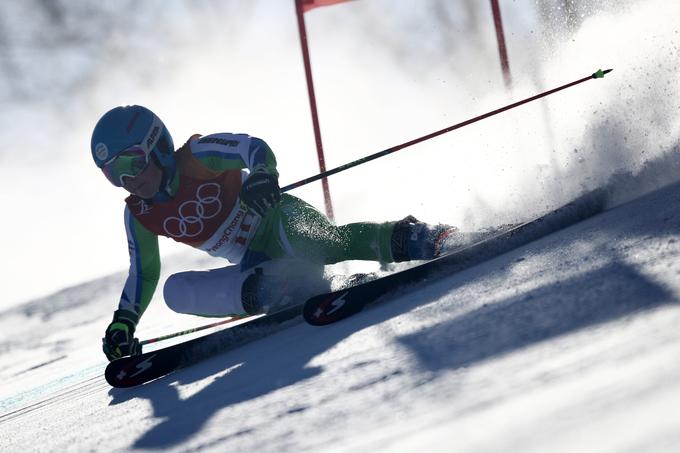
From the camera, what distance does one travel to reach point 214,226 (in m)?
3.78

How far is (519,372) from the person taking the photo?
146 cm

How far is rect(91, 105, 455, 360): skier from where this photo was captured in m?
3.56

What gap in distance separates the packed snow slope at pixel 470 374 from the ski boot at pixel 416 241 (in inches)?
14.1

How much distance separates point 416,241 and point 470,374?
1.84 metres

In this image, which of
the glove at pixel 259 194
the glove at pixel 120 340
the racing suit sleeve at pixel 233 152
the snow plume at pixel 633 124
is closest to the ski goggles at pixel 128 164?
the racing suit sleeve at pixel 233 152

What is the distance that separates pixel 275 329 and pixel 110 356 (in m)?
0.89


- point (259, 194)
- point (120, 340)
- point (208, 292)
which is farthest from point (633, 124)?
point (120, 340)

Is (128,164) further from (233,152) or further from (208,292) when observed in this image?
(208,292)

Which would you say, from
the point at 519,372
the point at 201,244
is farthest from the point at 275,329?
the point at 519,372

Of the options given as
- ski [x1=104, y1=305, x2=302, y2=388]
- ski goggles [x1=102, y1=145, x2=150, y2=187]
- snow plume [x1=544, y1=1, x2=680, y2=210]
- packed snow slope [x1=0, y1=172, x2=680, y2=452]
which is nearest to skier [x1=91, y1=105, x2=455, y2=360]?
ski goggles [x1=102, y1=145, x2=150, y2=187]

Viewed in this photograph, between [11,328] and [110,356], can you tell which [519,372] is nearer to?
[110,356]

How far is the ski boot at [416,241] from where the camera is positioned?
338 centimetres

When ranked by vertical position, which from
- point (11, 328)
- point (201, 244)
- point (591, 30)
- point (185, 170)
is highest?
point (591, 30)

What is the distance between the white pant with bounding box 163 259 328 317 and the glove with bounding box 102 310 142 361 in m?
0.24
